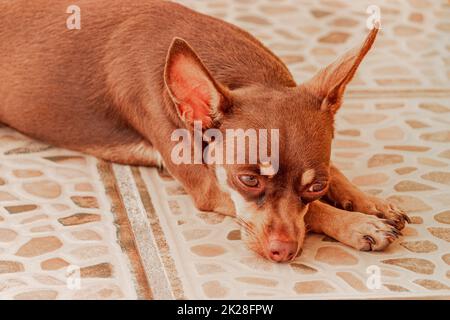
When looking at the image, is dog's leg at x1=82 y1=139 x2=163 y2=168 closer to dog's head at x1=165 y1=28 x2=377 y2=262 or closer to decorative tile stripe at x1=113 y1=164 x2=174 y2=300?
decorative tile stripe at x1=113 y1=164 x2=174 y2=300

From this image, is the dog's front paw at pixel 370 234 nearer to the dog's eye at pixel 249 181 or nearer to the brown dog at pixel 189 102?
the brown dog at pixel 189 102

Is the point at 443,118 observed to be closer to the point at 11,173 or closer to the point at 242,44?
the point at 242,44

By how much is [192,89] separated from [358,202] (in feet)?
2.89

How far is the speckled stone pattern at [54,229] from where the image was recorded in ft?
11.1

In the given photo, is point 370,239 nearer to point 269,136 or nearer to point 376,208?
point 376,208

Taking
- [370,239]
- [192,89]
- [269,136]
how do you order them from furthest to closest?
[370,239] → [192,89] → [269,136]

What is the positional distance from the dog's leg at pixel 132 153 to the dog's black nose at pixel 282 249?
36.2 inches

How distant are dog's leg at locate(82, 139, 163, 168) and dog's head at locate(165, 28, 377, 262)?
59 centimetres

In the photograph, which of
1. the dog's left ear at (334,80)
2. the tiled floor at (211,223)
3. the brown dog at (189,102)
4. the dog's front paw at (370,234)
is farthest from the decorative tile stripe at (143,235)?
the dog's left ear at (334,80)

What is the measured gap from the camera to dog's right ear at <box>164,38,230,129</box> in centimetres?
333

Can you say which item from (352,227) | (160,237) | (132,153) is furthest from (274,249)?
(132,153)

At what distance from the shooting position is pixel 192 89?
3461 millimetres

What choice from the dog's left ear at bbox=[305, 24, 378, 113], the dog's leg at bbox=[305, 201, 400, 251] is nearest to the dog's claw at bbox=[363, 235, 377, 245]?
the dog's leg at bbox=[305, 201, 400, 251]

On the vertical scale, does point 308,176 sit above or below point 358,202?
above
